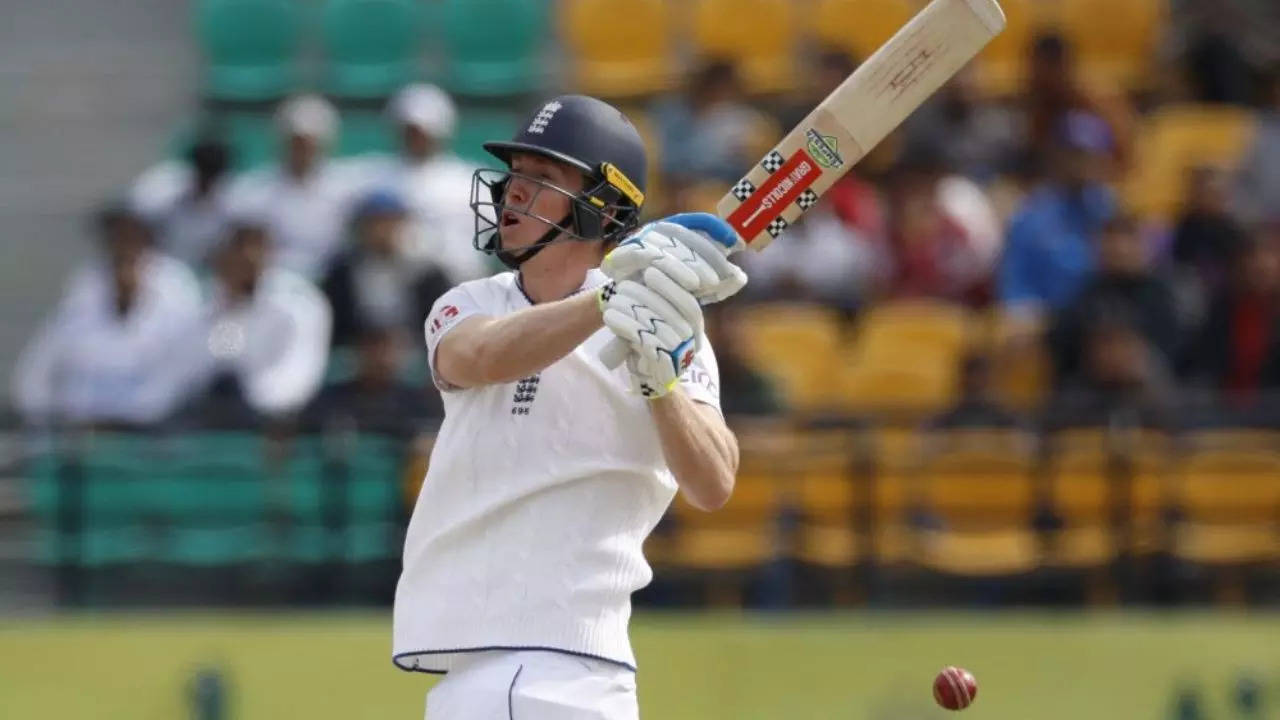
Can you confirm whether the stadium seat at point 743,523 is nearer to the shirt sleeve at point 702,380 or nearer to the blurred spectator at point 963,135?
the blurred spectator at point 963,135

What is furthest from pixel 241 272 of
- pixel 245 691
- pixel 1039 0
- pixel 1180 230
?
pixel 1039 0

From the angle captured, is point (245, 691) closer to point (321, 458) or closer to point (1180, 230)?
point (321, 458)

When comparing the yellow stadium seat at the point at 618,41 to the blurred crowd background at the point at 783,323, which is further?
the yellow stadium seat at the point at 618,41

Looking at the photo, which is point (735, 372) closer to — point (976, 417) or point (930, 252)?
point (976, 417)

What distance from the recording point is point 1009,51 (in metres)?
11.2

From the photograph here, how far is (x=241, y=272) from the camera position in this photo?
891cm

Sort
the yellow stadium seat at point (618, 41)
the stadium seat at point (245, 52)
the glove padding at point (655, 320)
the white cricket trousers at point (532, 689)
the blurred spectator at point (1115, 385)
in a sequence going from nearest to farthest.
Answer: the glove padding at point (655, 320)
the white cricket trousers at point (532, 689)
the blurred spectator at point (1115, 385)
the yellow stadium seat at point (618, 41)
the stadium seat at point (245, 52)

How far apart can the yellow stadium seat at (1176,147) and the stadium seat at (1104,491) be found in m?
2.31

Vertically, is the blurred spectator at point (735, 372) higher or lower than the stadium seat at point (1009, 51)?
lower

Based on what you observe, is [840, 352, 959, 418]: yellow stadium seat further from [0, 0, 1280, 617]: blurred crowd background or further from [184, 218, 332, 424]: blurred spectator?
[184, 218, 332, 424]: blurred spectator

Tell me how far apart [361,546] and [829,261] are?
262 centimetres

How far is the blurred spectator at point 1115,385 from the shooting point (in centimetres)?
806

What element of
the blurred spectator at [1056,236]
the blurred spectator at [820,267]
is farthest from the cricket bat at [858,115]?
the blurred spectator at [820,267]

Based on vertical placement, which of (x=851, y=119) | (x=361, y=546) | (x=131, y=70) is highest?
(x=131, y=70)
